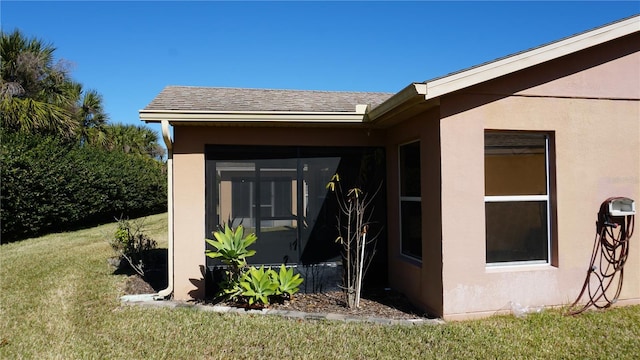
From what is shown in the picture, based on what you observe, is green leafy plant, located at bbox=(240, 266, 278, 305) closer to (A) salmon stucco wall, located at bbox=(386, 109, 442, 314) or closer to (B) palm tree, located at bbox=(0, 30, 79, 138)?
(A) salmon stucco wall, located at bbox=(386, 109, 442, 314)

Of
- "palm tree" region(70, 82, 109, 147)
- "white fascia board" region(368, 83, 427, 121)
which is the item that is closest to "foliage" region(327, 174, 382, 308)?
"white fascia board" region(368, 83, 427, 121)

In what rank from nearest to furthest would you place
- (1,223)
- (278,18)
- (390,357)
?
(390,357), (278,18), (1,223)

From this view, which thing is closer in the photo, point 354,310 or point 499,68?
point 499,68

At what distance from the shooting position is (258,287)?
559cm

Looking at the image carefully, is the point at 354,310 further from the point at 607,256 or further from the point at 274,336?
the point at 607,256

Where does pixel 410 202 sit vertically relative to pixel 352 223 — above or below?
above

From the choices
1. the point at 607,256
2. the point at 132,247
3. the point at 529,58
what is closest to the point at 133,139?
the point at 132,247

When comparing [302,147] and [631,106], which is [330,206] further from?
[631,106]

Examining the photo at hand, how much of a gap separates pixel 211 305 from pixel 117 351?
1.74m

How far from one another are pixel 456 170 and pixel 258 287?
128 inches

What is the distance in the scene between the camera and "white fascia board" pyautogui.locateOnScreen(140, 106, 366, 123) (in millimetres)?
5781

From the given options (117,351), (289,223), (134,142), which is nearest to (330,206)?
(289,223)

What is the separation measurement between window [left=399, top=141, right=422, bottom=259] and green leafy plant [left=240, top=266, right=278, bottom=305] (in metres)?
2.28

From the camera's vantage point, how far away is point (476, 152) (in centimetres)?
510
